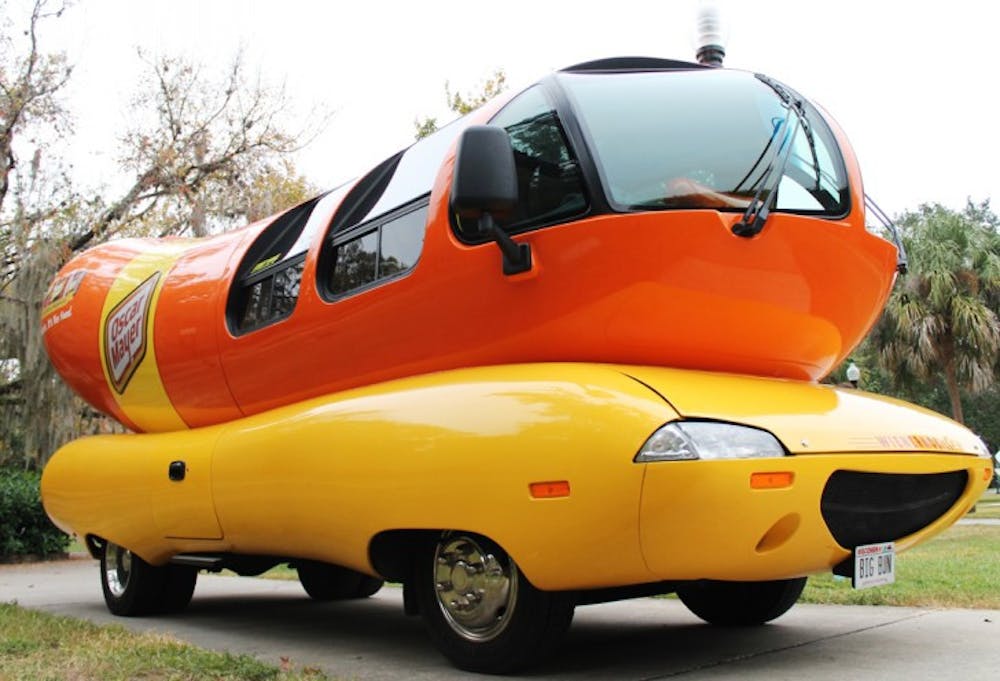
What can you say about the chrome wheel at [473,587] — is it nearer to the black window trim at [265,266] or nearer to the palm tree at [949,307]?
the black window trim at [265,266]

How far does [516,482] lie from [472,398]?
1.55 feet

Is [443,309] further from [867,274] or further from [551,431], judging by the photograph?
[867,274]

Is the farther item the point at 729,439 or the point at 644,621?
the point at 644,621

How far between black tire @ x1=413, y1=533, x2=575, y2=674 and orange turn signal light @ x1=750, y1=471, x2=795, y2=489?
991 mm

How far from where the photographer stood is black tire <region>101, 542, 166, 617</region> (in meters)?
6.95

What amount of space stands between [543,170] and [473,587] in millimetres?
1894

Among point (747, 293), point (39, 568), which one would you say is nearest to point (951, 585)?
point (747, 293)

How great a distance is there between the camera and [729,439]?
3.75m

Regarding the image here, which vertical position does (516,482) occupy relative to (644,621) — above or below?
above

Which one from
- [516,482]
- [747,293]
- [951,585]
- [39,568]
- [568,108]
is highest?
[568,108]

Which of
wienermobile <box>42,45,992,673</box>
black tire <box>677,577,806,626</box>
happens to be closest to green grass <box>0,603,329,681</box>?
wienermobile <box>42,45,992,673</box>

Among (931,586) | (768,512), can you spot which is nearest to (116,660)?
(768,512)

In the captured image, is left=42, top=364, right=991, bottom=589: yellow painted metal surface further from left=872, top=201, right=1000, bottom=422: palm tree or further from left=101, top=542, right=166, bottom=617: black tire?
left=872, top=201, right=1000, bottom=422: palm tree

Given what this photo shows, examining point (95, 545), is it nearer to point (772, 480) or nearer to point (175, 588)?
point (175, 588)
